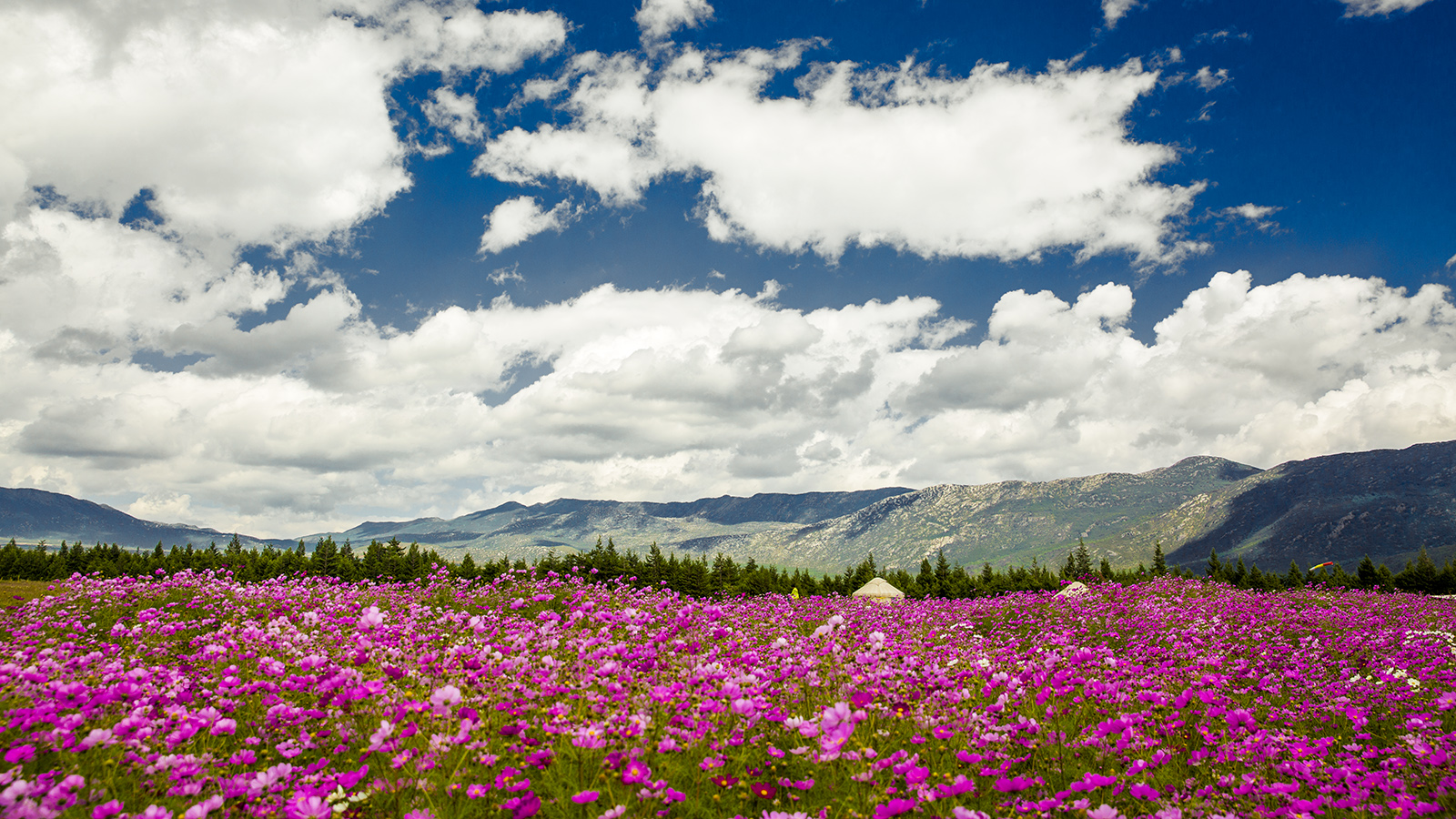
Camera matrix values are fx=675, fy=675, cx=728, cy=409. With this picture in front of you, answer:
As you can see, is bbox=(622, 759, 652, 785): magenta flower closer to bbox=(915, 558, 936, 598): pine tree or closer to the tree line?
the tree line

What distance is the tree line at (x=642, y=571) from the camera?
97.1ft

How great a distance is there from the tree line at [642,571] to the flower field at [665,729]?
57.5 ft

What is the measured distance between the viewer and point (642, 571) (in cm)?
3175

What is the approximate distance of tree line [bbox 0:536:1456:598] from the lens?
29.6 meters

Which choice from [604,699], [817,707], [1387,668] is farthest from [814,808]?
[1387,668]

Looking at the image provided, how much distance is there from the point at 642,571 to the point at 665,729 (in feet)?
91.2

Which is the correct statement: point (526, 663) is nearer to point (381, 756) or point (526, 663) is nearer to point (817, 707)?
point (381, 756)

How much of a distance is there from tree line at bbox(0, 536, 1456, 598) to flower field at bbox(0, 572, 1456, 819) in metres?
17.5

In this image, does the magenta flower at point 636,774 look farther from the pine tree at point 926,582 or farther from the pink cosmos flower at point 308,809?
the pine tree at point 926,582

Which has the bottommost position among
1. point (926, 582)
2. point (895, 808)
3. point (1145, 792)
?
point (926, 582)

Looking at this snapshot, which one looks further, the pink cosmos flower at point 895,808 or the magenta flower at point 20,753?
the magenta flower at point 20,753

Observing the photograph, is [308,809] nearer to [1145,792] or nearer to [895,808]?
[895,808]

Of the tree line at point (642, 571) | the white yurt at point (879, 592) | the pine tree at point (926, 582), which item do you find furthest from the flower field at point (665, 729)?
the pine tree at point (926, 582)

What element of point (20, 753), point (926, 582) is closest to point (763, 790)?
point (20, 753)
